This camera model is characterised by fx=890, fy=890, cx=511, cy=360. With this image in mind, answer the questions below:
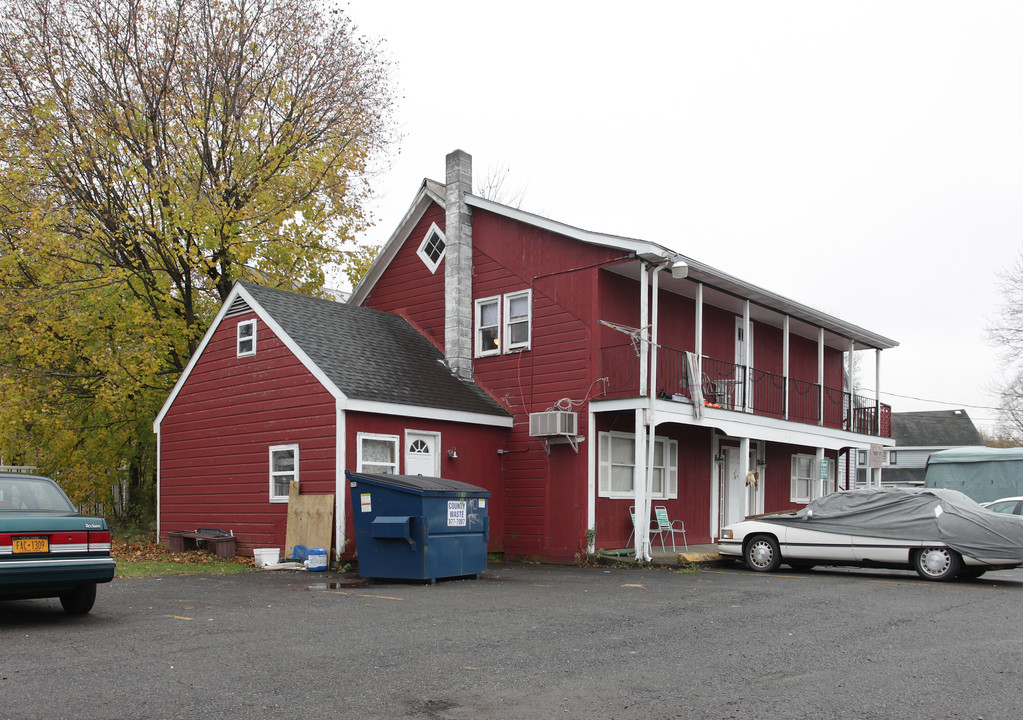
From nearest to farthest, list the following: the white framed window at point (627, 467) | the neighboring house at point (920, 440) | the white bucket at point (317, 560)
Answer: the white bucket at point (317, 560) → the white framed window at point (627, 467) → the neighboring house at point (920, 440)

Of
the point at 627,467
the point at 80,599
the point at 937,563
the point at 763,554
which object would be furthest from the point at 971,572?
the point at 80,599

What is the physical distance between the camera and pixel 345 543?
14.7 metres

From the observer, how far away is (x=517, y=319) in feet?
59.6

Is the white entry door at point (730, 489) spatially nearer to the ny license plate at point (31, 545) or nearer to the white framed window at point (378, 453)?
the white framed window at point (378, 453)

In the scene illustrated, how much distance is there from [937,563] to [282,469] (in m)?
11.0

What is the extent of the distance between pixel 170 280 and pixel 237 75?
5.66 m

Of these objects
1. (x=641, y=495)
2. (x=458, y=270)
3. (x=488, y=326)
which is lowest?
(x=641, y=495)

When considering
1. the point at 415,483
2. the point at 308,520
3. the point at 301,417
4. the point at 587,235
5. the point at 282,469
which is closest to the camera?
the point at 415,483

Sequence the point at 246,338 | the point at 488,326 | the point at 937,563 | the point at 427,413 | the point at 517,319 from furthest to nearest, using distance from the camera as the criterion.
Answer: the point at 488,326
the point at 517,319
the point at 246,338
the point at 427,413
the point at 937,563

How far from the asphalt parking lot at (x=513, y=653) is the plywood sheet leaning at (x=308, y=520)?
2899mm

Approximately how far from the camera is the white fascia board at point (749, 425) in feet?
52.7

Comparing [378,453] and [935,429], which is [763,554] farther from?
[935,429]

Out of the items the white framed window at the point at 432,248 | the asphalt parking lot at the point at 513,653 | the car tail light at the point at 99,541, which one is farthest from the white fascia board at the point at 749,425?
the car tail light at the point at 99,541

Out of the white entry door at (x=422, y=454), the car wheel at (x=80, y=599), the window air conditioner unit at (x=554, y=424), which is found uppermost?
the window air conditioner unit at (x=554, y=424)
